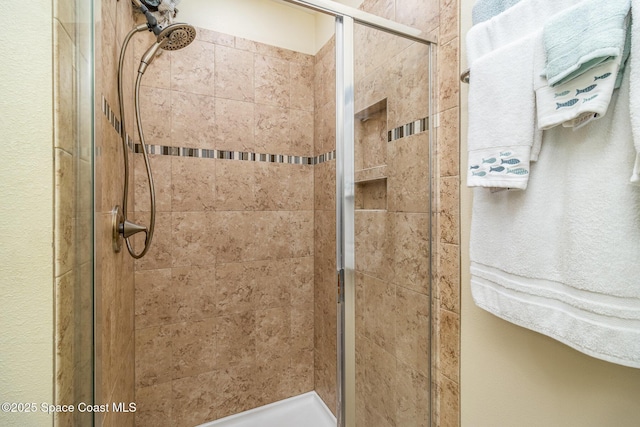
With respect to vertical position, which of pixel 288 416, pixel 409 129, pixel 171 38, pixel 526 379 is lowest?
pixel 288 416

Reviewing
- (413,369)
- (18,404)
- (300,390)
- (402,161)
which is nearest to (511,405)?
(413,369)

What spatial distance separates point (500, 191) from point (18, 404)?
110cm

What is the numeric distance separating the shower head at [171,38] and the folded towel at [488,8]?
103 centimetres

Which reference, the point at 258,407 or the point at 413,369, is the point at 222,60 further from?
the point at 258,407

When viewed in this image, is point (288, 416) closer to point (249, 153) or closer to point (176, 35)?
point (249, 153)

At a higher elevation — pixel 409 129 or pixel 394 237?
pixel 409 129

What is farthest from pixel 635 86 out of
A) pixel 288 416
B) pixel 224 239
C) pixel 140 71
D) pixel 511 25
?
pixel 288 416

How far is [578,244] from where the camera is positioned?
556mm

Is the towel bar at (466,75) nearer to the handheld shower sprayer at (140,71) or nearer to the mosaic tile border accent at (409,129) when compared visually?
the mosaic tile border accent at (409,129)

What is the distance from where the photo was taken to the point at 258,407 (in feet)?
5.69

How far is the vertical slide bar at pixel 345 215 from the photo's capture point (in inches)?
36.3

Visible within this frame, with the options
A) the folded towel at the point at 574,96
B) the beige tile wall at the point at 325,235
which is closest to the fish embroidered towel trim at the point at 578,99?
the folded towel at the point at 574,96

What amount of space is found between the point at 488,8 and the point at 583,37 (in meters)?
0.34

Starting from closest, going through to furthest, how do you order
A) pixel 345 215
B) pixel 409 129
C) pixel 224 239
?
1. pixel 345 215
2. pixel 409 129
3. pixel 224 239
